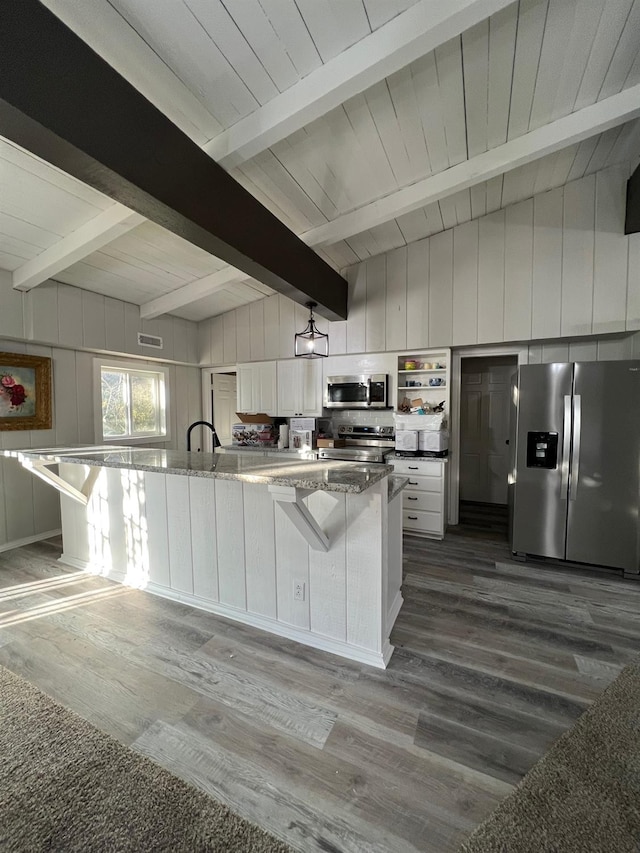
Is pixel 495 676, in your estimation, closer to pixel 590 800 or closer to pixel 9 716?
pixel 590 800

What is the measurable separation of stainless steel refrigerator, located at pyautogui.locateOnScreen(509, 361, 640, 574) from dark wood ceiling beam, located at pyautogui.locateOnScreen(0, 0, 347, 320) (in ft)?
8.94

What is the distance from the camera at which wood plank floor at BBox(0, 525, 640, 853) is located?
47.3 inches

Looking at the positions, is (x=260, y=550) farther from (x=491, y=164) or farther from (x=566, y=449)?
(x=491, y=164)

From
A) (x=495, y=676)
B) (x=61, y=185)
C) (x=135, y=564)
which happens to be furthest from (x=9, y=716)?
(x=61, y=185)

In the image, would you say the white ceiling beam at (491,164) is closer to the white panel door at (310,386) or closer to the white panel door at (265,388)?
the white panel door at (310,386)

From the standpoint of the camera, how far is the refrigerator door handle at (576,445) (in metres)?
2.94

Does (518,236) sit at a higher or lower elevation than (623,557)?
higher

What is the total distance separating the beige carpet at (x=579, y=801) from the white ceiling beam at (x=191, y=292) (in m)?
3.92

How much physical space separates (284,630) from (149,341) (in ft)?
13.0

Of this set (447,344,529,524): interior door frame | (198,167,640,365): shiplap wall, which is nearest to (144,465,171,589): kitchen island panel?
(198,167,640,365): shiplap wall

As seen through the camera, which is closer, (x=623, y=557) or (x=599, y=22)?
(x=599, y=22)

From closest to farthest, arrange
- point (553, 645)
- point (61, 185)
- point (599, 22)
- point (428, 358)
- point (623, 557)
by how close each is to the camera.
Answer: point (599, 22) → point (553, 645) → point (61, 185) → point (623, 557) → point (428, 358)

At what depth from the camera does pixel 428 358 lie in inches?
163

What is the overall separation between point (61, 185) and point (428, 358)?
3607 millimetres
